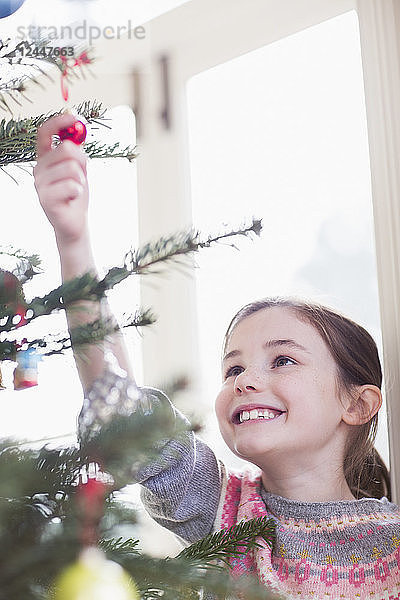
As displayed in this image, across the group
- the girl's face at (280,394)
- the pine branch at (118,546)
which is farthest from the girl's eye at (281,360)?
the pine branch at (118,546)

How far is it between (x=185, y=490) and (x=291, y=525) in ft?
0.55

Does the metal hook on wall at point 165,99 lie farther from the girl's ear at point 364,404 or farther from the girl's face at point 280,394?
the girl's ear at point 364,404

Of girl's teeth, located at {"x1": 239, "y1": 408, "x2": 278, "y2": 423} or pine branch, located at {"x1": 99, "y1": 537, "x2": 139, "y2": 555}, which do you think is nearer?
pine branch, located at {"x1": 99, "y1": 537, "x2": 139, "y2": 555}

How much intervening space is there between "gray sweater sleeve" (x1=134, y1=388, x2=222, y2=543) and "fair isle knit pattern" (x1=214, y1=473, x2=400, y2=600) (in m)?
0.03

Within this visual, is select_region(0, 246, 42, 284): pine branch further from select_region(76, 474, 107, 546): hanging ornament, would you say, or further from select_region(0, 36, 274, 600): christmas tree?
select_region(76, 474, 107, 546): hanging ornament

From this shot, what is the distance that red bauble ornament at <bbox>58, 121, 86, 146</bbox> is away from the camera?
2.29 feet

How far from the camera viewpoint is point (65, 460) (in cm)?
39

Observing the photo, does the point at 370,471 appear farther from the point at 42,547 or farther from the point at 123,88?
the point at 123,88

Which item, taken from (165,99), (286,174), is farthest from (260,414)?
(165,99)

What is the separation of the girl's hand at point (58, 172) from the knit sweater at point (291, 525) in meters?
0.33

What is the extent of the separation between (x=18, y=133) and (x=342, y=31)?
1291 millimetres

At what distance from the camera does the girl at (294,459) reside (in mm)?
1022

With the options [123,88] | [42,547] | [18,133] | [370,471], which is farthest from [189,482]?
[123,88]

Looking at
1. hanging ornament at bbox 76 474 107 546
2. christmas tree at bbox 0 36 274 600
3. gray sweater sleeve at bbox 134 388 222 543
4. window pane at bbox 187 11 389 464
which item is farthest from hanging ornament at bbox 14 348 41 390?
window pane at bbox 187 11 389 464
